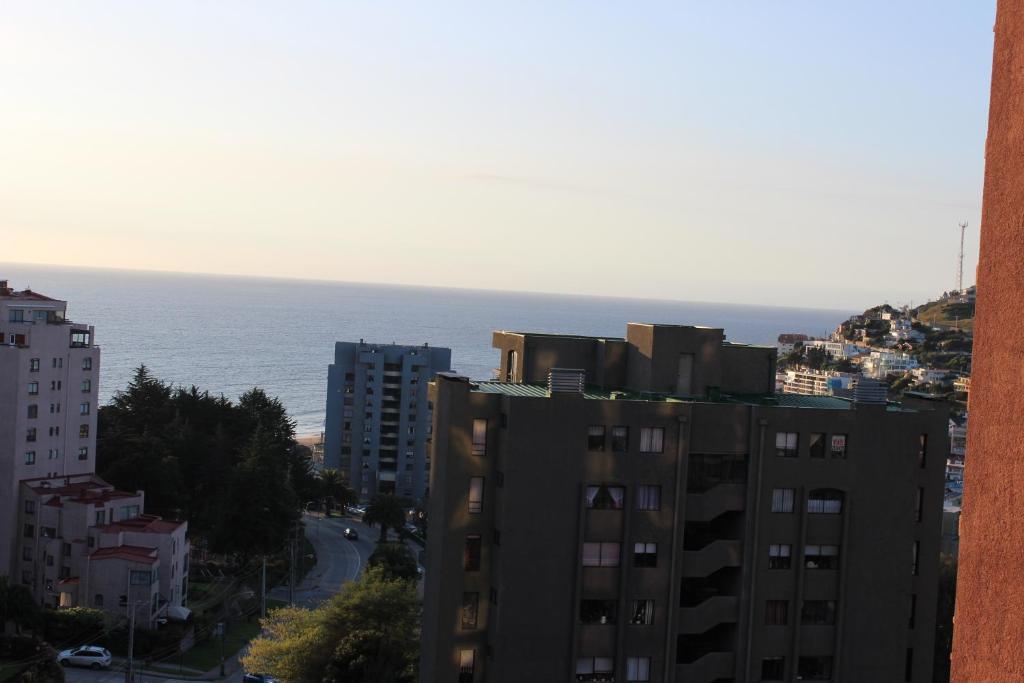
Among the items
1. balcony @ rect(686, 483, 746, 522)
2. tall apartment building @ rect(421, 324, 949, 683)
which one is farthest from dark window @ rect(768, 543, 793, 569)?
balcony @ rect(686, 483, 746, 522)

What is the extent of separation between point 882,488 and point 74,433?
53.6m

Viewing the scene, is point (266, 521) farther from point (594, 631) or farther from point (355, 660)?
point (594, 631)

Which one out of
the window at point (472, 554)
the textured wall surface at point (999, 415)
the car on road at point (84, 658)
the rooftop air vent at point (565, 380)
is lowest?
the car on road at point (84, 658)

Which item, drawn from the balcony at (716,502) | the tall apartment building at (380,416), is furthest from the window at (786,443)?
the tall apartment building at (380,416)

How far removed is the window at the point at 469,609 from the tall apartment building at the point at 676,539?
5 centimetres

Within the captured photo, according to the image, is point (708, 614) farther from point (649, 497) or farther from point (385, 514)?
point (385, 514)

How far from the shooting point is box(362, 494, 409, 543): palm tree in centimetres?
8494

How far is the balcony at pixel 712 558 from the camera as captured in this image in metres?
32.0

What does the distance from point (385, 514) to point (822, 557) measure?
55713 mm

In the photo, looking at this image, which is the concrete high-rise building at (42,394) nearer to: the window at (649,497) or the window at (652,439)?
the window at (649,497)

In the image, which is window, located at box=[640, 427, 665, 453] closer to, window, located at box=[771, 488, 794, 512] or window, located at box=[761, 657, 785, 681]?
window, located at box=[771, 488, 794, 512]

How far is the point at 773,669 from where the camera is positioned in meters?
32.1

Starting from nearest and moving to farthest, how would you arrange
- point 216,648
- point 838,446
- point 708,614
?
point 708,614
point 838,446
point 216,648

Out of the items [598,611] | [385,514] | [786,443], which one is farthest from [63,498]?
[786,443]
